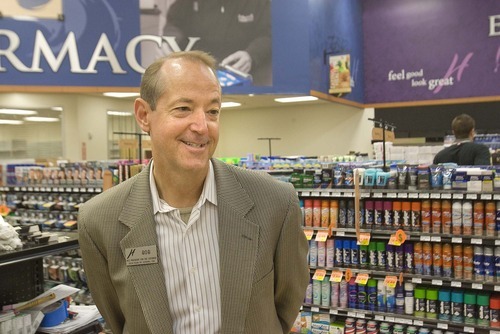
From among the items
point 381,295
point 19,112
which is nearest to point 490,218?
point 381,295

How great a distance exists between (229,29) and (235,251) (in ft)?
26.2

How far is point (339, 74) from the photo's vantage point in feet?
33.6

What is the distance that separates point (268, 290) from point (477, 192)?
3.35 metres

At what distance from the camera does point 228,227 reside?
164 cm

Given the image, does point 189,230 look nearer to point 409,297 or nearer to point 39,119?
point 409,297

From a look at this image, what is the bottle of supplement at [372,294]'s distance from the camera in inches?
196

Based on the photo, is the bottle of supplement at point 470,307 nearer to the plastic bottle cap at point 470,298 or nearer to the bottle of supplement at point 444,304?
the plastic bottle cap at point 470,298

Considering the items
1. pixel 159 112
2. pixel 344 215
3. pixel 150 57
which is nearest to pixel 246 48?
pixel 150 57

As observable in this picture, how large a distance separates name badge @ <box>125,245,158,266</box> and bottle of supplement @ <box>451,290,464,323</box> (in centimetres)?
393

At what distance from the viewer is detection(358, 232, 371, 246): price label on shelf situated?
4793 millimetres

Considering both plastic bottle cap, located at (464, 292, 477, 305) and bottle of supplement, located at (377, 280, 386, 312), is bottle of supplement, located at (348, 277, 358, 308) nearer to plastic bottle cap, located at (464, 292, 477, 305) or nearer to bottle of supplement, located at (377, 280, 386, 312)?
bottle of supplement, located at (377, 280, 386, 312)

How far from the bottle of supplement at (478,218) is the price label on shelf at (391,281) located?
89cm

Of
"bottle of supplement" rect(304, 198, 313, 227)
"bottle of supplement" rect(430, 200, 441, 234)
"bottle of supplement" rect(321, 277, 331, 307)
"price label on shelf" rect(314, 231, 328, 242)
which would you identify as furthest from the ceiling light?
"bottle of supplement" rect(430, 200, 441, 234)

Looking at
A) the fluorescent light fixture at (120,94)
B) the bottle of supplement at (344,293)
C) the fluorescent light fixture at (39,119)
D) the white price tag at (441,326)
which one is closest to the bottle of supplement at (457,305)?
the white price tag at (441,326)
